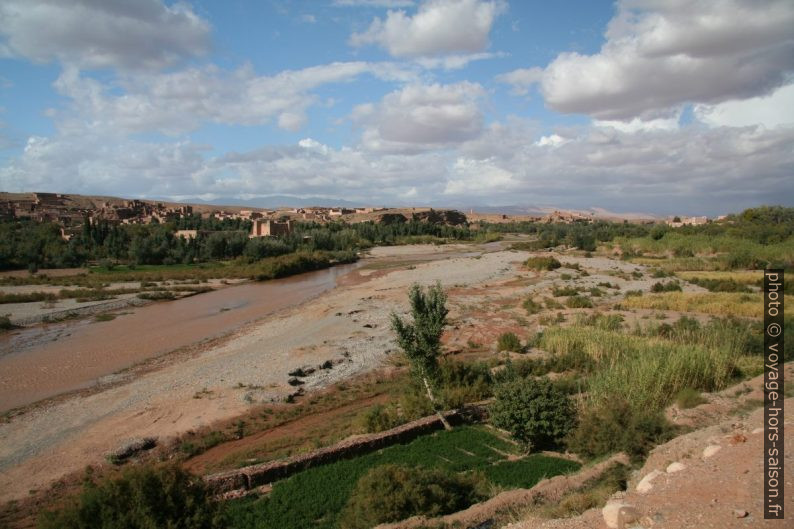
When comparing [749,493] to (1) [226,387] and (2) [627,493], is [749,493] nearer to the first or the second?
(2) [627,493]

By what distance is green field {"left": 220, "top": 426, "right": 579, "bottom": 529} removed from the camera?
951 cm

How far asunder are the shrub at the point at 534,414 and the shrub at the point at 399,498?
318 cm

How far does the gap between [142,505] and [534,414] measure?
8723mm

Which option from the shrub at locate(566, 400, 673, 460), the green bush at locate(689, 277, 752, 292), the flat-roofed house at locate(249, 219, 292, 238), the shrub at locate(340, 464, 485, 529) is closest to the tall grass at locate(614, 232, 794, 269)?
the green bush at locate(689, 277, 752, 292)

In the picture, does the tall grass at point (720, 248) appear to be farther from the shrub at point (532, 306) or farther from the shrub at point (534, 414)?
the shrub at point (534, 414)

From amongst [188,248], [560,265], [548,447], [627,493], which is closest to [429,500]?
[627,493]

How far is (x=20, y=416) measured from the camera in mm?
17719

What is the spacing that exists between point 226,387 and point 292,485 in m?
9.35

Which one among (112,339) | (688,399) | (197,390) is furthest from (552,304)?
(112,339)

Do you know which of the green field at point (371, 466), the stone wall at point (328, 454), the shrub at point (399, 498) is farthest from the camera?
the stone wall at point (328, 454)

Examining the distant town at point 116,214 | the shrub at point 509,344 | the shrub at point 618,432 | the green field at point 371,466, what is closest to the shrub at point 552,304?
the shrub at point 509,344

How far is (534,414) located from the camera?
12.2 metres

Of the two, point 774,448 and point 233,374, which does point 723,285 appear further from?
point 233,374

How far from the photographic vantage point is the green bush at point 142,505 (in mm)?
6648
